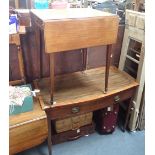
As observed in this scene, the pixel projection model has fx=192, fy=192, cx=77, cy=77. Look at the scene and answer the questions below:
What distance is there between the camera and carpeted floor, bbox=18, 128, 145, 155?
1751 mm

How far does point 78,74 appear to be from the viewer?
185cm

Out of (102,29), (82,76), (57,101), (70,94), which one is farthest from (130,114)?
(102,29)

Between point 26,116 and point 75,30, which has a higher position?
point 75,30

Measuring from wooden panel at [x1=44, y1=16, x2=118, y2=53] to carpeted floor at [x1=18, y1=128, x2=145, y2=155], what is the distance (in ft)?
3.33

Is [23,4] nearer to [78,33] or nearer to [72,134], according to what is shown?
[78,33]

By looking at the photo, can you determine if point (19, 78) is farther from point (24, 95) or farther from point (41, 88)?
point (24, 95)

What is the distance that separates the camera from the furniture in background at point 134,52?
1658 millimetres

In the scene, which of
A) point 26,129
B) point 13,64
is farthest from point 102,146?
point 13,64

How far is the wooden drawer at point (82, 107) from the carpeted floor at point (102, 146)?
18.0 inches

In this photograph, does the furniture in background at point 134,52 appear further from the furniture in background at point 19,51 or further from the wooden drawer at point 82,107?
the furniture in background at point 19,51

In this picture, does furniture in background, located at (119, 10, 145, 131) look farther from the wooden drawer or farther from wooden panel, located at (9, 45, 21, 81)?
wooden panel, located at (9, 45, 21, 81)

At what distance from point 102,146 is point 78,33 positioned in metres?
1.14

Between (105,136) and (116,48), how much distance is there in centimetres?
90
